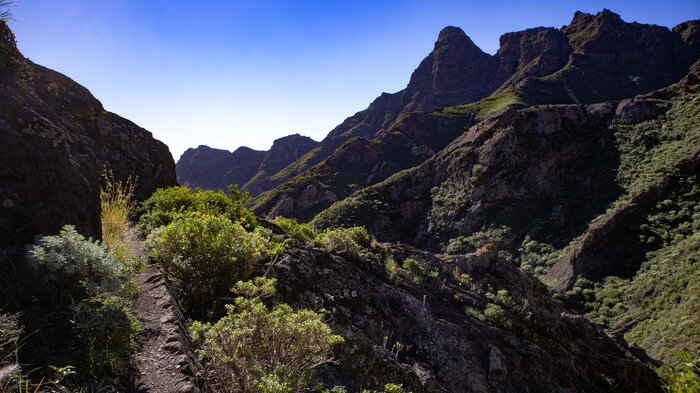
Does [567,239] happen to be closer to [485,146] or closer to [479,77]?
[485,146]

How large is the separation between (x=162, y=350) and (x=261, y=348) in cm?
92

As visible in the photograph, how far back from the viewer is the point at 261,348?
2957mm

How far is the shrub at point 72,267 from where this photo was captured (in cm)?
268

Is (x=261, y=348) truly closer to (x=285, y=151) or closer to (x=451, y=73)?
(x=285, y=151)

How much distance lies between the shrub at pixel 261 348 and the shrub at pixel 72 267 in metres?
1.07

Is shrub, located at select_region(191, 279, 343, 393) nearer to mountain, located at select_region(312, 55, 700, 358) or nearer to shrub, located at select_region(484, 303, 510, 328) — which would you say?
shrub, located at select_region(484, 303, 510, 328)

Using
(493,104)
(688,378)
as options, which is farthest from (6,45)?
(493,104)

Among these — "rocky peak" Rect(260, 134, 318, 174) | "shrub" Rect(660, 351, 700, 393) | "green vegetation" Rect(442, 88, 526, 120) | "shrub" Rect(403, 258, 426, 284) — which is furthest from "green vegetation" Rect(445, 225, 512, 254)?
"rocky peak" Rect(260, 134, 318, 174)

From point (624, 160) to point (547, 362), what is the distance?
1795 inches

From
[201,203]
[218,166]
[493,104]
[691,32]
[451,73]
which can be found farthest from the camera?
[218,166]

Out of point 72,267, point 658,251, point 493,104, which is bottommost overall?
point 658,251

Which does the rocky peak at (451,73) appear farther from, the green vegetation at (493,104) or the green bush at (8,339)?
the green bush at (8,339)

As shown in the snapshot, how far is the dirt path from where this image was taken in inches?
103

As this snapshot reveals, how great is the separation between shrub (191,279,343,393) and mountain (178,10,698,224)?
60.6m
